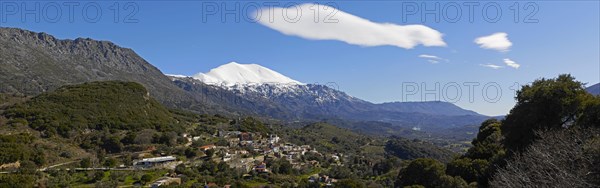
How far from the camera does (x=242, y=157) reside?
53.7 metres

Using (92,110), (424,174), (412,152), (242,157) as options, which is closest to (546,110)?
(424,174)

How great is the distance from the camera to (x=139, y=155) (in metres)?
45.0

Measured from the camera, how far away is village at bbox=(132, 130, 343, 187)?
1678 inches

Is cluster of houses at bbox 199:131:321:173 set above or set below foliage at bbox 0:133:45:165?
below

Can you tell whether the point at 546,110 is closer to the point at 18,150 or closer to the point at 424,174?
the point at 424,174

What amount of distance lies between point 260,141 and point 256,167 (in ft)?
73.1

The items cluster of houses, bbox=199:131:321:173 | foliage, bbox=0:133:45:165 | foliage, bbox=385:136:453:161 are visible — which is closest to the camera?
foliage, bbox=0:133:45:165

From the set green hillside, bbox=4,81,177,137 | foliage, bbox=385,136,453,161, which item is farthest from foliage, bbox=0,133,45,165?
foliage, bbox=385,136,453,161

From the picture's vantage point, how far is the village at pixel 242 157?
4262cm

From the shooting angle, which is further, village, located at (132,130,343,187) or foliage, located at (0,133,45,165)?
village, located at (132,130,343,187)

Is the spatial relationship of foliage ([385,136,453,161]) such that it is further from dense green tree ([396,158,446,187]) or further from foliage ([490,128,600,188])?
foliage ([490,128,600,188])

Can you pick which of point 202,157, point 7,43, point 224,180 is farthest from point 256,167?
point 7,43

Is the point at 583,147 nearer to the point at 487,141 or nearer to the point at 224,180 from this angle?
the point at 487,141

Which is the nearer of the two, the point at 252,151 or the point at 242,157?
the point at 242,157
